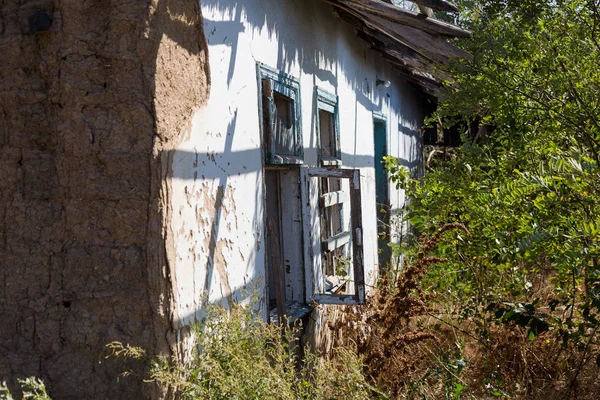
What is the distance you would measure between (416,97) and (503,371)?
721 centimetres

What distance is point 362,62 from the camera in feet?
25.7

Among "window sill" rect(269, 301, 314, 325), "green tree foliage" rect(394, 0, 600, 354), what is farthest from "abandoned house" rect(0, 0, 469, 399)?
"green tree foliage" rect(394, 0, 600, 354)

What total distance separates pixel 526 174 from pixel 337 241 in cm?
282

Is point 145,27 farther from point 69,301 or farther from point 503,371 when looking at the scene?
point 503,371

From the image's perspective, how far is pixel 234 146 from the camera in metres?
4.12

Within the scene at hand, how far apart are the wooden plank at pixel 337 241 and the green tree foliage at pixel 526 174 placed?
117 centimetres

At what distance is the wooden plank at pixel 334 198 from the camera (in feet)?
19.8

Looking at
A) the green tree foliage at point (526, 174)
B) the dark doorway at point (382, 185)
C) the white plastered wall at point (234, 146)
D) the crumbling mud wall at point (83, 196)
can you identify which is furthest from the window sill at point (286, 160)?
the dark doorway at point (382, 185)

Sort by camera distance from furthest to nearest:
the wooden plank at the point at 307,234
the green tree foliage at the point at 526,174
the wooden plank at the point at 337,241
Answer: the wooden plank at the point at 337,241 < the wooden plank at the point at 307,234 < the green tree foliage at the point at 526,174

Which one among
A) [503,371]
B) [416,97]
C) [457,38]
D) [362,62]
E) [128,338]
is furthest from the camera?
[416,97]

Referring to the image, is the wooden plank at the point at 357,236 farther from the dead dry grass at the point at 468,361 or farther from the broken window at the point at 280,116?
the broken window at the point at 280,116

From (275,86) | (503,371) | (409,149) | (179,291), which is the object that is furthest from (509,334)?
(409,149)

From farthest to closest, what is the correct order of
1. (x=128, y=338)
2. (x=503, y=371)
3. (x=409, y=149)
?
(x=409, y=149), (x=503, y=371), (x=128, y=338)

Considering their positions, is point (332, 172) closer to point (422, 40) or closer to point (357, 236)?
point (357, 236)
